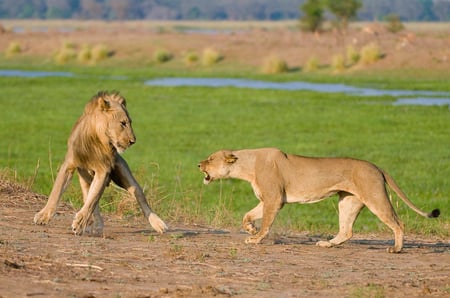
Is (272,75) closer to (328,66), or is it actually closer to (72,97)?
(328,66)

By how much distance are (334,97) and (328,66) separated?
16.1 m

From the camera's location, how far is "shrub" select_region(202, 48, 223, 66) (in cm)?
5574

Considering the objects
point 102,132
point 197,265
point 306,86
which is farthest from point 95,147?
point 306,86

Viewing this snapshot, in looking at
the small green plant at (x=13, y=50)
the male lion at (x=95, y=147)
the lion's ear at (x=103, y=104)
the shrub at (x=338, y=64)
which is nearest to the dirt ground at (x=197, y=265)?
the male lion at (x=95, y=147)

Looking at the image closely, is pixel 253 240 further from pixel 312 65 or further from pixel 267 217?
pixel 312 65

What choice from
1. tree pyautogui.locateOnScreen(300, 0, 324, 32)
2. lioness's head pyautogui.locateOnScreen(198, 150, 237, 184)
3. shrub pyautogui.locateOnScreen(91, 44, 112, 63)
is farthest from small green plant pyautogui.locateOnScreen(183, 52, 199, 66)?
lioness's head pyautogui.locateOnScreen(198, 150, 237, 184)

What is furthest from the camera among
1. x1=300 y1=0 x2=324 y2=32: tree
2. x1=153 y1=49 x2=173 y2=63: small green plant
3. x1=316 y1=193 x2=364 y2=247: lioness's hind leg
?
x1=300 y1=0 x2=324 y2=32: tree

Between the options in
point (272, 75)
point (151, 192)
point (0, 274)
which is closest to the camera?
point (0, 274)

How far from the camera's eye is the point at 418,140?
24.5 meters

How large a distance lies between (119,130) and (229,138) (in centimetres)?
1659

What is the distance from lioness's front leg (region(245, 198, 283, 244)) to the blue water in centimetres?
2525

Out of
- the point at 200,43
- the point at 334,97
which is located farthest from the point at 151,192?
the point at 200,43

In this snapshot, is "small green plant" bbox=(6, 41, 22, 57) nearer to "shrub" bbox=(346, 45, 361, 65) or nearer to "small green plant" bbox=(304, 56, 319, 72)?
"small green plant" bbox=(304, 56, 319, 72)

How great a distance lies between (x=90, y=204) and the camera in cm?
870
